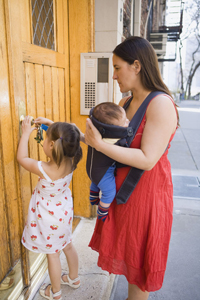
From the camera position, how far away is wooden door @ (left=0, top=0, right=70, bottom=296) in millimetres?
1648

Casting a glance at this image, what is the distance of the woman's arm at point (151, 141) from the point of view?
1.40 meters

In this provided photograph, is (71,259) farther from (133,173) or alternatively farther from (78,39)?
(78,39)

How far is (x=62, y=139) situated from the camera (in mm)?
1681

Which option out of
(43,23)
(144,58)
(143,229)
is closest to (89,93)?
(43,23)

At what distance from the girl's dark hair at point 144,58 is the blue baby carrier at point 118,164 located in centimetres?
8

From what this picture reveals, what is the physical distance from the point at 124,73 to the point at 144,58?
139 millimetres

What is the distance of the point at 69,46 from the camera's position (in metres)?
2.85

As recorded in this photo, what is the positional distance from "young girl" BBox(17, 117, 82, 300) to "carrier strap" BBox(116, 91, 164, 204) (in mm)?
394

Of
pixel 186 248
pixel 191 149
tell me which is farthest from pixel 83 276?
pixel 191 149

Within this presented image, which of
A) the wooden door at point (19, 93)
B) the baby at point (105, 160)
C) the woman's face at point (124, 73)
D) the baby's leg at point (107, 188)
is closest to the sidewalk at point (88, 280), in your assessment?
the wooden door at point (19, 93)

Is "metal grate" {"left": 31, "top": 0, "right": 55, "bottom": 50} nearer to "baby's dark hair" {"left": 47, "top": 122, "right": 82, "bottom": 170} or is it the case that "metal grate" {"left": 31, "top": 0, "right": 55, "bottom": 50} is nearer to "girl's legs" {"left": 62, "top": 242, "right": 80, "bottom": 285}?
"baby's dark hair" {"left": 47, "top": 122, "right": 82, "bottom": 170}

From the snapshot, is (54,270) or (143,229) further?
(54,270)

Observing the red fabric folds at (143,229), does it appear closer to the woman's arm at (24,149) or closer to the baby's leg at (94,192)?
the baby's leg at (94,192)

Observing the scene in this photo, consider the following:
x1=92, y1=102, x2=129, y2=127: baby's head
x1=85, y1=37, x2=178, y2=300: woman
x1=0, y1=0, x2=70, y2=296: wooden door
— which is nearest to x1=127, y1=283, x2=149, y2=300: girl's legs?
x1=85, y1=37, x2=178, y2=300: woman
